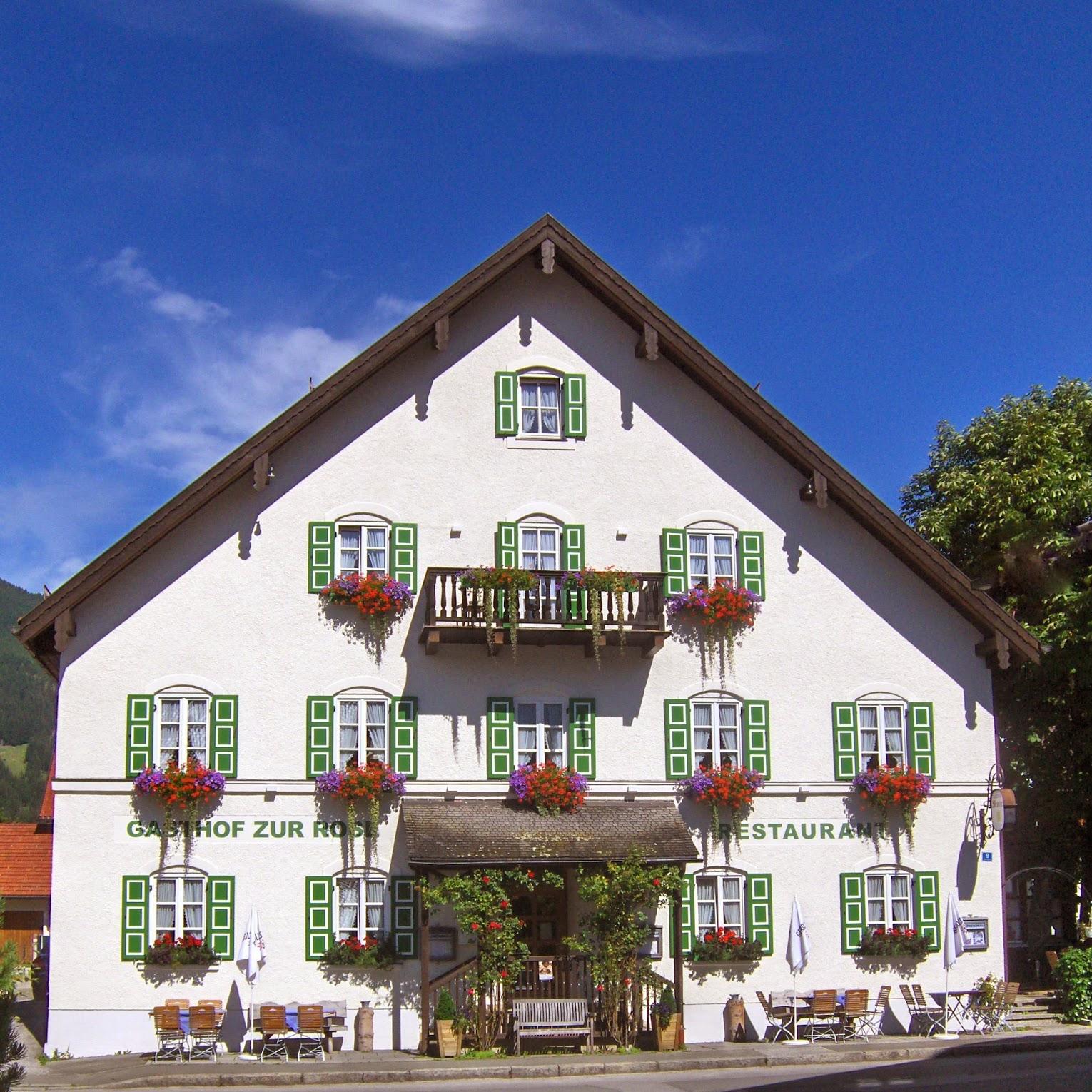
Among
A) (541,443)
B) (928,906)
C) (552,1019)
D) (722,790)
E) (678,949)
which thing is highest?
(541,443)

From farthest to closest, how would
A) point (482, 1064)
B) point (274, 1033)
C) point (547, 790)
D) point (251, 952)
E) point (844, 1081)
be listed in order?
point (547, 790)
point (274, 1033)
point (251, 952)
point (482, 1064)
point (844, 1081)

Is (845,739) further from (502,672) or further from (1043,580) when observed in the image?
(1043,580)

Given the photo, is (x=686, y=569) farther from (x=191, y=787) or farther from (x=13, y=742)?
(x=13, y=742)

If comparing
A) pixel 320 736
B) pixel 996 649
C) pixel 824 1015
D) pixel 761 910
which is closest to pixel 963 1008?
pixel 824 1015

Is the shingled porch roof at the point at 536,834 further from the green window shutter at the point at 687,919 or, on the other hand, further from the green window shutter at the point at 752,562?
the green window shutter at the point at 752,562

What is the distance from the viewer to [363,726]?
24.5m

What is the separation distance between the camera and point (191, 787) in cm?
2334

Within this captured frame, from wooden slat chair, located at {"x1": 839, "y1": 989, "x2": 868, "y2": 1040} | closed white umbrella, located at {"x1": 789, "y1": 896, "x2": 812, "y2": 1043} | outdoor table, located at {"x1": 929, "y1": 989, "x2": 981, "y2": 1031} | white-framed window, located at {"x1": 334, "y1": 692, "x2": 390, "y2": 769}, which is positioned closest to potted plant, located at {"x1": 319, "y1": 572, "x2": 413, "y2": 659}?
white-framed window, located at {"x1": 334, "y1": 692, "x2": 390, "y2": 769}

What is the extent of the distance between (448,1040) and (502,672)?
587cm

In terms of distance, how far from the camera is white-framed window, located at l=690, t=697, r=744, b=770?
83.6 feet

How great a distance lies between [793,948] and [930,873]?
10.6 ft

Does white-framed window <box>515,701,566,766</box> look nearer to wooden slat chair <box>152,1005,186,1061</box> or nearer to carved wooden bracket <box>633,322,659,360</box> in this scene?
carved wooden bracket <box>633,322,659,360</box>

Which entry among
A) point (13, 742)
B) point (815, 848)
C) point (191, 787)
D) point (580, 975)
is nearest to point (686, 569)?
point (815, 848)

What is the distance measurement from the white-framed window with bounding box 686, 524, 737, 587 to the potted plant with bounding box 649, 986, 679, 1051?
694 centimetres
